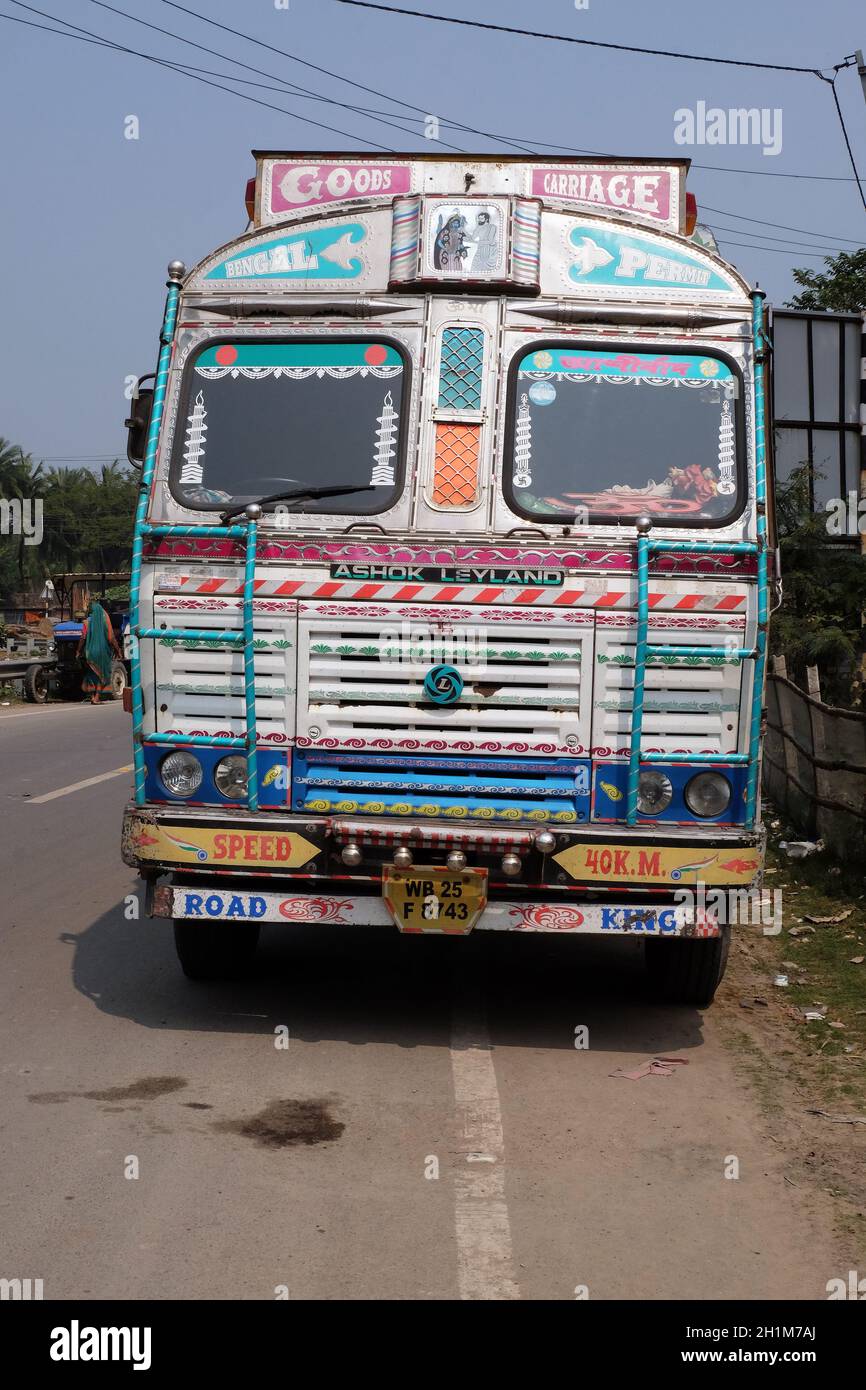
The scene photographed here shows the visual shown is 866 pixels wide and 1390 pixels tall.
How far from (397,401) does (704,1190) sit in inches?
137

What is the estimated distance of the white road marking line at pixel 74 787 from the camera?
14094 mm

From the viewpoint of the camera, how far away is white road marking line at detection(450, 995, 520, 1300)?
13.5 ft

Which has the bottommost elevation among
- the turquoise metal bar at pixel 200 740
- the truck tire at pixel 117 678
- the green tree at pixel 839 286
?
the turquoise metal bar at pixel 200 740

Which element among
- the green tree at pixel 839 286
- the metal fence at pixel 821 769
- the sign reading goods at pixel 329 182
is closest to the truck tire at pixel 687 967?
the metal fence at pixel 821 769

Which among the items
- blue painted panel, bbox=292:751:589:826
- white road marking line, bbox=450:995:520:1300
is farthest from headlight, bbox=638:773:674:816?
white road marking line, bbox=450:995:520:1300

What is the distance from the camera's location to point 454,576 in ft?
20.6

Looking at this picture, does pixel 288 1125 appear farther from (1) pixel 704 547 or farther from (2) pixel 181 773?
(1) pixel 704 547

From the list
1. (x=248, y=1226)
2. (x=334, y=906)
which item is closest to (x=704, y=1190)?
(x=248, y=1226)

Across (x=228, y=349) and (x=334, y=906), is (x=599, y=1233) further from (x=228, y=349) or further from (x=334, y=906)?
(x=228, y=349)

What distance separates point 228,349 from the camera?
668 centimetres

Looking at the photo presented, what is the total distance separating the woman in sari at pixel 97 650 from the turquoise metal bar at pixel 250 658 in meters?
23.3

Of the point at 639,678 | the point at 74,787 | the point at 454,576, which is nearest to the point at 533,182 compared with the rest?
the point at 454,576

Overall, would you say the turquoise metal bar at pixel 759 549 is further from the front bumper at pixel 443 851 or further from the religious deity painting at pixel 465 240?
the religious deity painting at pixel 465 240

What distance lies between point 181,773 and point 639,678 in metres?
1.96
